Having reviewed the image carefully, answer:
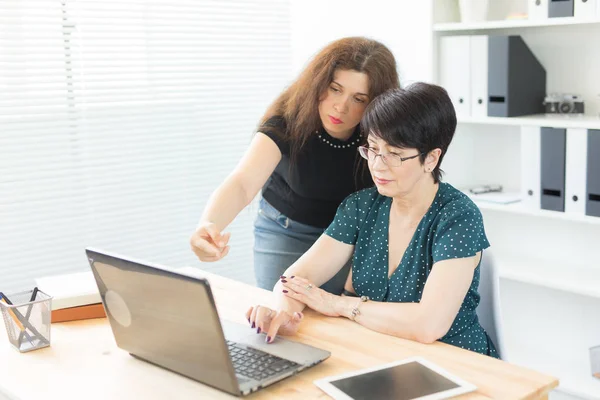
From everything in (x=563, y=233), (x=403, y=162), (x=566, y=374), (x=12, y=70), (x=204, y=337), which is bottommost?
(x=566, y=374)

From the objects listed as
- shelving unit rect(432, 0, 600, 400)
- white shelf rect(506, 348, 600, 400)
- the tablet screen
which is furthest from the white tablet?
shelving unit rect(432, 0, 600, 400)

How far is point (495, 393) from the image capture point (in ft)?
4.67

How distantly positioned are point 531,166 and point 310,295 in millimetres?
1328

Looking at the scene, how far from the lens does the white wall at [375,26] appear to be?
3.54 m

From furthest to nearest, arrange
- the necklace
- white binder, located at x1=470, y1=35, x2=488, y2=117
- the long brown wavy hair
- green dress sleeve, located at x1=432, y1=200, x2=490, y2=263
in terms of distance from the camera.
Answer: white binder, located at x1=470, y1=35, x2=488, y2=117, the necklace, the long brown wavy hair, green dress sleeve, located at x1=432, y1=200, x2=490, y2=263

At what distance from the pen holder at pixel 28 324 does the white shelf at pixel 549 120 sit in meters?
1.85

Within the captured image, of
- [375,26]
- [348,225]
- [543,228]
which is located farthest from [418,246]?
[375,26]

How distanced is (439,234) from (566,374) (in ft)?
4.62

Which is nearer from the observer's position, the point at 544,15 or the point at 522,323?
the point at 544,15

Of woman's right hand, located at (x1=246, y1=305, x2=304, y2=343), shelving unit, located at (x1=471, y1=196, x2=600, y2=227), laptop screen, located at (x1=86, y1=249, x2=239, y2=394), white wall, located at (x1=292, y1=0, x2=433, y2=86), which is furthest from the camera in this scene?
white wall, located at (x1=292, y1=0, x2=433, y2=86)

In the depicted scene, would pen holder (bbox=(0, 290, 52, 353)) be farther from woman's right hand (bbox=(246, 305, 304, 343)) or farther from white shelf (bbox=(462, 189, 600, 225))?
white shelf (bbox=(462, 189, 600, 225))

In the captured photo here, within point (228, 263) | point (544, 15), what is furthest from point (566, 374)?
point (228, 263)

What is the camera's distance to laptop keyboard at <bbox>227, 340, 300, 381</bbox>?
58.5 inches

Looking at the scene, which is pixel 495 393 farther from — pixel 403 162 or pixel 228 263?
pixel 228 263
